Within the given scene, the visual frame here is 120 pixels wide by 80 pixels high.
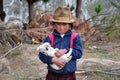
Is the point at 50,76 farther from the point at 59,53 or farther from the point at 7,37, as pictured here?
the point at 7,37

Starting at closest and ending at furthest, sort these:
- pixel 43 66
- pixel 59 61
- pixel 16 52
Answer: pixel 59 61 < pixel 43 66 < pixel 16 52

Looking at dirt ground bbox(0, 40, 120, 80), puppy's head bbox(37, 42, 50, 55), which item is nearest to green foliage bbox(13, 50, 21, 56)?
dirt ground bbox(0, 40, 120, 80)

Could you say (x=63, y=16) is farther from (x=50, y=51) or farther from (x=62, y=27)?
(x=50, y=51)

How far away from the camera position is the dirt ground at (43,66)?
4910 mm

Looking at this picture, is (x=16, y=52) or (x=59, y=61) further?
(x=16, y=52)

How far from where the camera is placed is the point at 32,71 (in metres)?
5.18

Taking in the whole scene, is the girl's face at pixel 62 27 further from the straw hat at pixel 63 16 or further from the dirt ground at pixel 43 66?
the dirt ground at pixel 43 66

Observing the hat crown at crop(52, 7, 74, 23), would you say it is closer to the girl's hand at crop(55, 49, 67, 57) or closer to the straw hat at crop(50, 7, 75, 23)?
the straw hat at crop(50, 7, 75, 23)

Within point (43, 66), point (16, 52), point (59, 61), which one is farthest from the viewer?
point (16, 52)

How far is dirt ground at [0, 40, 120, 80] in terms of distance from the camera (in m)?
4.91

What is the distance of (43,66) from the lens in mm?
5391

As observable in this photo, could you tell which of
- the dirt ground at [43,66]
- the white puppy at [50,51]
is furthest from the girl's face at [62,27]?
the dirt ground at [43,66]

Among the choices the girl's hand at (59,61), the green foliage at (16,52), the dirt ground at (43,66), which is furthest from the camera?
the green foliage at (16,52)

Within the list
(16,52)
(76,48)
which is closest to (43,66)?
(16,52)
